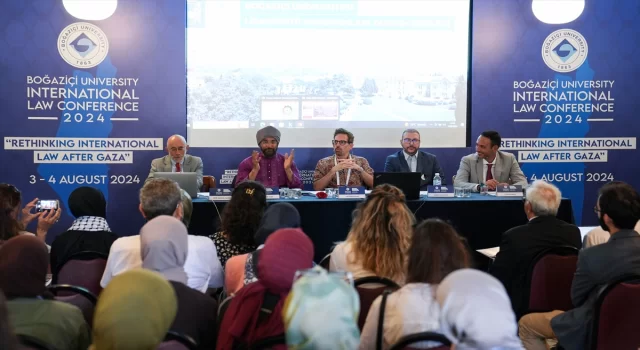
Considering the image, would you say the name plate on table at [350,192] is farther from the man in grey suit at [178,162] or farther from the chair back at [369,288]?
the chair back at [369,288]

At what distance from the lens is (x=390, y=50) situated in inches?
260

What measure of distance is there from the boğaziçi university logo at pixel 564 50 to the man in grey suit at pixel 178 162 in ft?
13.4

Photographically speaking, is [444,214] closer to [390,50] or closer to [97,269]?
[390,50]

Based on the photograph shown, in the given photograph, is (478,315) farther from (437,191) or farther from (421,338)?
(437,191)

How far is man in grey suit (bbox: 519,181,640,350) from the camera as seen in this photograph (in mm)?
2555

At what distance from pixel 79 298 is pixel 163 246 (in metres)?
0.60

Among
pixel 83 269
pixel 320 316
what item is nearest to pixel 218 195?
pixel 83 269

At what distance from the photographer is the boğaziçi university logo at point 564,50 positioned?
689 cm

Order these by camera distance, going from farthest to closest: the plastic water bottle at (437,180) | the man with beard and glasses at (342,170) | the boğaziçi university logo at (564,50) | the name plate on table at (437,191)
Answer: the boğaziçi university logo at (564,50) → the man with beard and glasses at (342,170) → the plastic water bottle at (437,180) → the name plate on table at (437,191)

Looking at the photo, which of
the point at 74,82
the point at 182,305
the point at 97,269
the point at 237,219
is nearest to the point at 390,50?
the point at 74,82

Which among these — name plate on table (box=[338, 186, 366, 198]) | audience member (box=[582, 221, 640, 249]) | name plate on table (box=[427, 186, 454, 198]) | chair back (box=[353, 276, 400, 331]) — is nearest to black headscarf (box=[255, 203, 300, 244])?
chair back (box=[353, 276, 400, 331])

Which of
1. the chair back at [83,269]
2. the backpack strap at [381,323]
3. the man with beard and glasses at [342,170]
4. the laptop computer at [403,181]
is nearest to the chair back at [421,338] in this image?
the backpack strap at [381,323]

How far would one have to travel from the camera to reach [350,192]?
500 centimetres

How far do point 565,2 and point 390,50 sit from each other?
214cm
